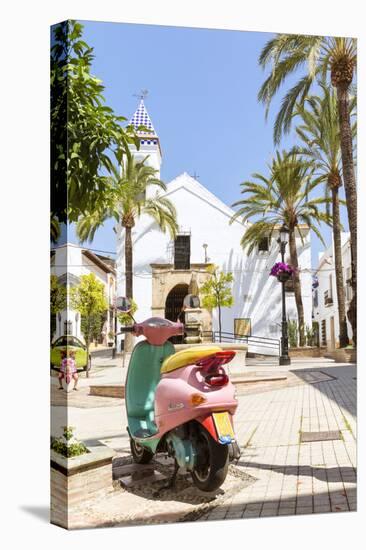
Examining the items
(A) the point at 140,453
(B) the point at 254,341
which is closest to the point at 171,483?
(A) the point at 140,453

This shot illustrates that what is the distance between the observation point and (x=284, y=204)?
6.20 metres

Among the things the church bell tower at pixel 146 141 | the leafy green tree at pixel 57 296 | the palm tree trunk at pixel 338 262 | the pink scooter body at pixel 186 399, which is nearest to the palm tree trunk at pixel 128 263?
the church bell tower at pixel 146 141

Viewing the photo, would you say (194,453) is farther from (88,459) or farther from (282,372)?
(282,372)

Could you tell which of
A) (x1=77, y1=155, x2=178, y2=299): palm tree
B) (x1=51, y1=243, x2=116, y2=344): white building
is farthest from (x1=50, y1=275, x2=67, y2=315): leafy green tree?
(x1=77, y1=155, x2=178, y2=299): palm tree

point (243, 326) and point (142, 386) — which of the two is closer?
point (142, 386)

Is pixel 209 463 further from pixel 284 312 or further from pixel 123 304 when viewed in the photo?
pixel 284 312

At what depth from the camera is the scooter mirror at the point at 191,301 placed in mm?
5676

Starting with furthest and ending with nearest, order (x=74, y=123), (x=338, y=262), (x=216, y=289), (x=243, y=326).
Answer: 1. (x=338, y=262)
2. (x=243, y=326)
3. (x=216, y=289)
4. (x=74, y=123)

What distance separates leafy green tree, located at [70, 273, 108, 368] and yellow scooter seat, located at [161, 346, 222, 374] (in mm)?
623

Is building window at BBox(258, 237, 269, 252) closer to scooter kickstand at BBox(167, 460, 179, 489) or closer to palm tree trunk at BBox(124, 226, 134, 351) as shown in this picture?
palm tree trunk at BBox(124, 226, 134, 351)

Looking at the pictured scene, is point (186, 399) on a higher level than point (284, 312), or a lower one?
lower

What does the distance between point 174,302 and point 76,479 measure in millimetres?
1617

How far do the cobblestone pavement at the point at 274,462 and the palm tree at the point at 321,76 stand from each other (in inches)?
27.8

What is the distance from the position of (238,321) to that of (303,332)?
629 millimetres
